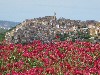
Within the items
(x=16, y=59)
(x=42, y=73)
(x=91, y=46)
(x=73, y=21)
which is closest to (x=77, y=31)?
(x=73, y=21)

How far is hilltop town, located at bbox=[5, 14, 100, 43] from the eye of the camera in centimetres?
2803

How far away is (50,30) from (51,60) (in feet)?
43.7

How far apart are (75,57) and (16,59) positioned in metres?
3.09

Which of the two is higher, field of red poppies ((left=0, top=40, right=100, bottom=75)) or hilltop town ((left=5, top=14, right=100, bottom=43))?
hilltop town ((left=5, top=14, right=100, bottom=43))

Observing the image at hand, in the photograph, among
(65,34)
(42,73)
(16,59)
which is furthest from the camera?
(65,34)

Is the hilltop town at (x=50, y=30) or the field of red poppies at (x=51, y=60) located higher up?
the hilltop town at (x=50, y=30)

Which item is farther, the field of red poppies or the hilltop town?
the hilltop town

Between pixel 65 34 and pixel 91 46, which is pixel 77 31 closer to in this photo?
pixel 65 34

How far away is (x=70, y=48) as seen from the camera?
19.6 meters

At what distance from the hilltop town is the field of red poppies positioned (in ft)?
20.4

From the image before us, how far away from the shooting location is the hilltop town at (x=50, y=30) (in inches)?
1104

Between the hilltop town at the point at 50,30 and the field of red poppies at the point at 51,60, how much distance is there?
245 inches

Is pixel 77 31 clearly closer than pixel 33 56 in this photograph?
No

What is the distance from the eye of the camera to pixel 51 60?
667 inches
